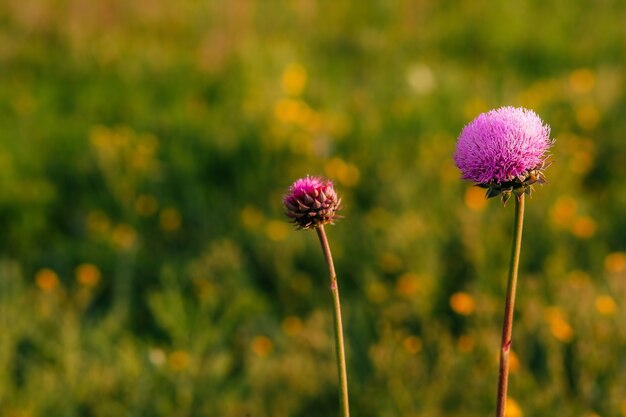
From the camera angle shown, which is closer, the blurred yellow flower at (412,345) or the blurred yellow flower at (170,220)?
the blurred yellow flower at (412,345)

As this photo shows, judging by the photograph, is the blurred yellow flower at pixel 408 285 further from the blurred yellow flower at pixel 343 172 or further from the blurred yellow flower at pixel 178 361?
the blurred yellow flower at pixel 343 172

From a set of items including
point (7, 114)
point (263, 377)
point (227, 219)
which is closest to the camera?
point (263, 377)

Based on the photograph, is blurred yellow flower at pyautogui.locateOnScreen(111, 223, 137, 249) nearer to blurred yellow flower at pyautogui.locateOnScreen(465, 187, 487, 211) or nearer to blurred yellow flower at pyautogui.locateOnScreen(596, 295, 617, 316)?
blurred yellow flower at pyautogui.locateOnScreen(465, 187, 487, 211)

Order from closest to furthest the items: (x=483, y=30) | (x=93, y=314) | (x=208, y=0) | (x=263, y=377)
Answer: (x=263, y=377) < (x=93, y=314) < (x=483, y=30) < (x=208, y=0)

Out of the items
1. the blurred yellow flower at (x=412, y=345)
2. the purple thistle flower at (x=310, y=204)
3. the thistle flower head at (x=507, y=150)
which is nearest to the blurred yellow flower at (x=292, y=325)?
the blurred yellow flower at (x=412, y=345)

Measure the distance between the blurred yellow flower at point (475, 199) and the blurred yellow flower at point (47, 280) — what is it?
1571 mm

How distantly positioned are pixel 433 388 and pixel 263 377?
1.64 feet

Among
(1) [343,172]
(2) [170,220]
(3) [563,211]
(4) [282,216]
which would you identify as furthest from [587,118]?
(2) [170,220]

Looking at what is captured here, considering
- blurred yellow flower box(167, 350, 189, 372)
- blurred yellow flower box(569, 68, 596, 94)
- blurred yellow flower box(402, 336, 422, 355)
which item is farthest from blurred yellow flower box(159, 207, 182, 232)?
blurred yellow flower box(569, 68, 596, 94)

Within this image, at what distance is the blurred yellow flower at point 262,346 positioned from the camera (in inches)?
109

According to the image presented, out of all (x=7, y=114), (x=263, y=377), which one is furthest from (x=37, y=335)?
(x=7, y=114)

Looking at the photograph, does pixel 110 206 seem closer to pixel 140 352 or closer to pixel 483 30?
pixel 140 352

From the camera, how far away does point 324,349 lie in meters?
2.68

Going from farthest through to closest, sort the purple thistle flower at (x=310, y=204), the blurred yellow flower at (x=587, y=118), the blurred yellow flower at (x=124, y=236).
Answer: the blurred yellow flower at (x=587, y=118) < the blurred yellow flower at (x=124, y=236) < the purple thistle flower at (x=310, y=204)
